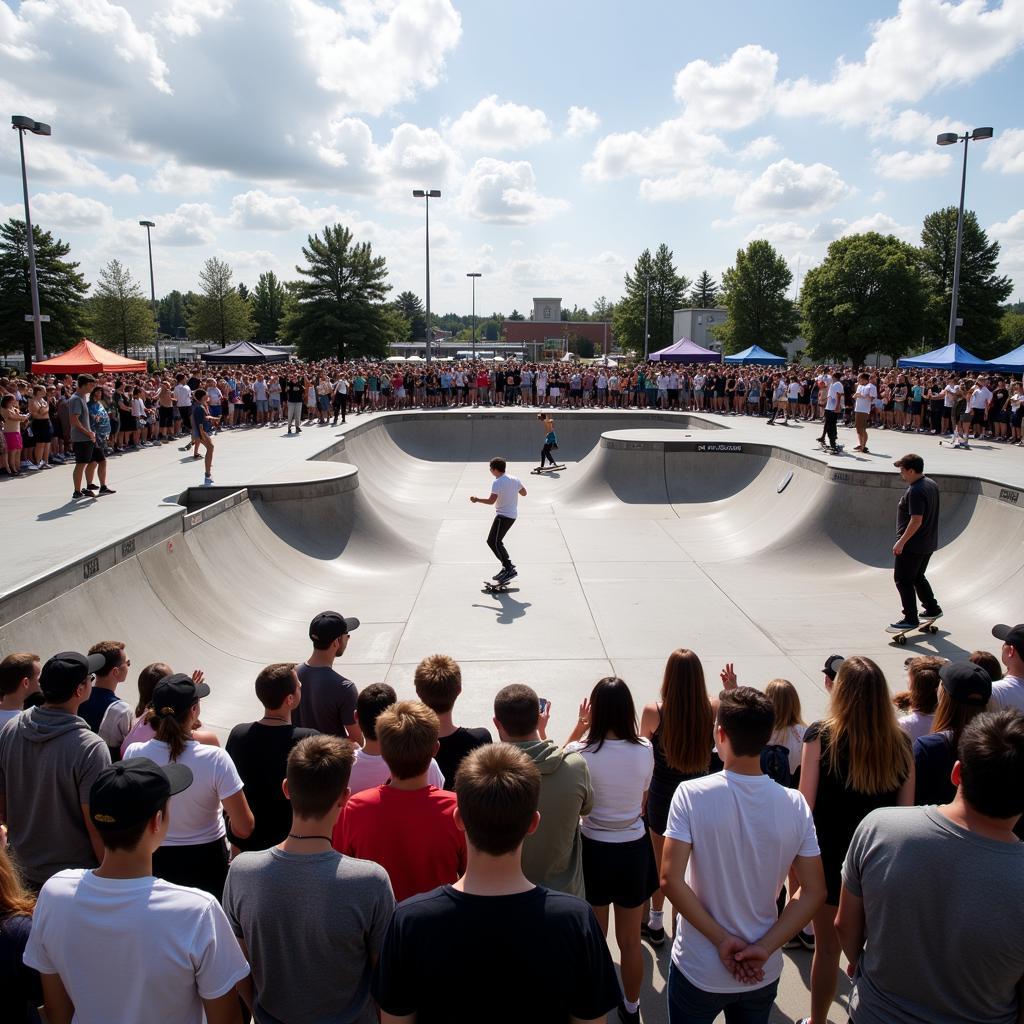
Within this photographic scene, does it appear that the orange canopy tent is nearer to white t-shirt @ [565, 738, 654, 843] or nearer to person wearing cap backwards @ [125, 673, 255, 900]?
person wearing cap backwards @ [125, 673, 255, 900]

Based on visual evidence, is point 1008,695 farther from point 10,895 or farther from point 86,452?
point 86,452

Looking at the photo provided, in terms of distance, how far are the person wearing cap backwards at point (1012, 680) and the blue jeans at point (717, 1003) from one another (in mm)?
2399

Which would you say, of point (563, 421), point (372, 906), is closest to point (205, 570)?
point (372, 906)

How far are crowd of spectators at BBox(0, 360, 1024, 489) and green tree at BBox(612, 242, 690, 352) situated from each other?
5450cm

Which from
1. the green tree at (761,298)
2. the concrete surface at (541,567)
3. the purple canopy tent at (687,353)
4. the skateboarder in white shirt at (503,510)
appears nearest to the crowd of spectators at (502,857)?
the concrete surface at (541,567)

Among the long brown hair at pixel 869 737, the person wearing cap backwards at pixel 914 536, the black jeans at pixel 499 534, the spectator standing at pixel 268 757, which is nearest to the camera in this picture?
the long brown hair at pixel 869 737

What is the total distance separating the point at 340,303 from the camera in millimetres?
54594

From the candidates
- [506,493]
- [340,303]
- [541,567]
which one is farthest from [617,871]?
[340,303]

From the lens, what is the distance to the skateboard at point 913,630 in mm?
9086

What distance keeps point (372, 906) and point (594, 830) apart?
1.41 metres

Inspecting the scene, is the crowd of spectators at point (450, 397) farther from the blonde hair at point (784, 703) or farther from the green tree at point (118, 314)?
the green tree at point (118, 314)

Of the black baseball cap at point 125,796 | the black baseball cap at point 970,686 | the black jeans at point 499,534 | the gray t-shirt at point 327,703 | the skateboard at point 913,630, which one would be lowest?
the skateboard at point 913,630

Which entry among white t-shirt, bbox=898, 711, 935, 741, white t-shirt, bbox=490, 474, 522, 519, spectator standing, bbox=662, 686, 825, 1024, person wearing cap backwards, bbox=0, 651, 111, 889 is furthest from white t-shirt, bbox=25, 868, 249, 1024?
white t-shirt, bbox=490, 474, 522, 519

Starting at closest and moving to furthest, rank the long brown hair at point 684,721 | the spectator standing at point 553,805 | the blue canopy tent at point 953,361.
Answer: the spectator standing at point 553,805
the long brown hair at point 684,721
the blue canopy tent at point 953,361
